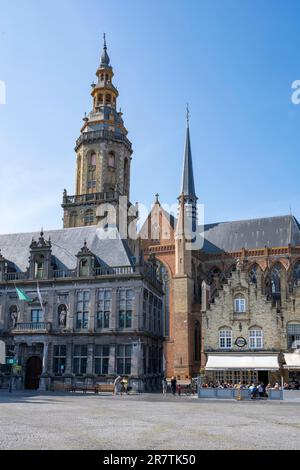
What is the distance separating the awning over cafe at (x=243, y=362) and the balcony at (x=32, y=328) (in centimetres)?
1324

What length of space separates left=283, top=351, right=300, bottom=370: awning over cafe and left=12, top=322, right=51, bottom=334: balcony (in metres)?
18.9

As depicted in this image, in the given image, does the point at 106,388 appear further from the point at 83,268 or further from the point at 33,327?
the point at 83,268

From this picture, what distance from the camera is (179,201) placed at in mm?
64125

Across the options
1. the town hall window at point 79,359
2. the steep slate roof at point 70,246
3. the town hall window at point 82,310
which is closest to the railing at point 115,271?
the steep slate roof at point 70,246

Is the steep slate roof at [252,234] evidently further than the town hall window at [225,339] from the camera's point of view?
Yes

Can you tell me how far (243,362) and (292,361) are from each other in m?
3.79

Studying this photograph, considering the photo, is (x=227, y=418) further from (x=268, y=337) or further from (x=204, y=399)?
(x=268, y=337)

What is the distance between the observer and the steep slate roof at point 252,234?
62.2m

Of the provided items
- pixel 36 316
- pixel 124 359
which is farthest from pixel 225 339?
pixel 36 316

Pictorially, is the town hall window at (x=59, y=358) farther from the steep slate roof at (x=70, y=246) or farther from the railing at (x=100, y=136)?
the railing at (x=100, y=136)

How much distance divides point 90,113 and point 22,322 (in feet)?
107

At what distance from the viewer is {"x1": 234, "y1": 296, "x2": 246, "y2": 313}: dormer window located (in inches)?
1681

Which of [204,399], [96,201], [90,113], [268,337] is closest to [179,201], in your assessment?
[96,201]

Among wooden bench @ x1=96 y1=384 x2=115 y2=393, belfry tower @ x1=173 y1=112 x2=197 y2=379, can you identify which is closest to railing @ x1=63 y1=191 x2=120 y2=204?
belfry tower @ x1=173 y1=112 x2=197 y2=379
